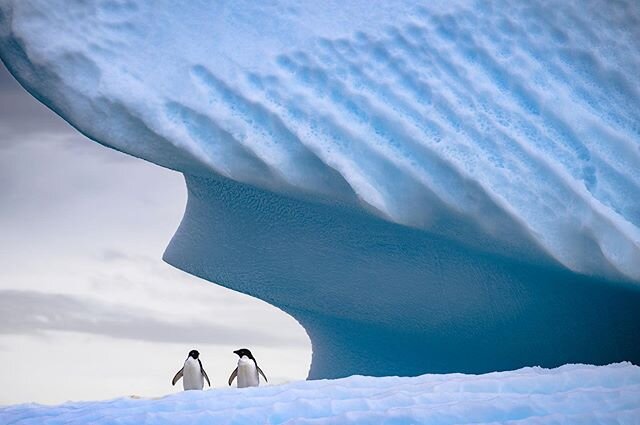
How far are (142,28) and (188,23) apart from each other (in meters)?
0.30

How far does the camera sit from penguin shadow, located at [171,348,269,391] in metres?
9.12

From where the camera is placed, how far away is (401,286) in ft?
24.9

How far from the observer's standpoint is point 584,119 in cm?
661

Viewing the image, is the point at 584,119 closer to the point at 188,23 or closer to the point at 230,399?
the point at 188,23

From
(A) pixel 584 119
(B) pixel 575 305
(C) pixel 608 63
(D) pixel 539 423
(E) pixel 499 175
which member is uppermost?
(C) pixel 608 63

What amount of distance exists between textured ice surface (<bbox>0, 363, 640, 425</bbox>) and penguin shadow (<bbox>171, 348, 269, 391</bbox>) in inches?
144

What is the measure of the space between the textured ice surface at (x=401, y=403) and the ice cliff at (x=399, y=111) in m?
1.31

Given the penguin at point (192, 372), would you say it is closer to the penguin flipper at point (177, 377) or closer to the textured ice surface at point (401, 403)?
the penguin flipper at point (177, 377)

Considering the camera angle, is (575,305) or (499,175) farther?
(575,305)

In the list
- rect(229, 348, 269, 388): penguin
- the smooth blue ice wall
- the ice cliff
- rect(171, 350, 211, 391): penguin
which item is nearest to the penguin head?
rect(229, 348, 269, 388): penguin

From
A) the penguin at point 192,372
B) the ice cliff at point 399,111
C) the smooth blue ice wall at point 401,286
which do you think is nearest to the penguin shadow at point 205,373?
the penguin at point 192,372


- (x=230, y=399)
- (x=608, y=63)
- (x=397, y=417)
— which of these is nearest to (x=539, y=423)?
(x=397, y=417)

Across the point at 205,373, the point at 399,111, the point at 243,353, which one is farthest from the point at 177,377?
the point at 399,111

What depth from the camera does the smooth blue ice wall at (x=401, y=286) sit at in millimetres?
7129
